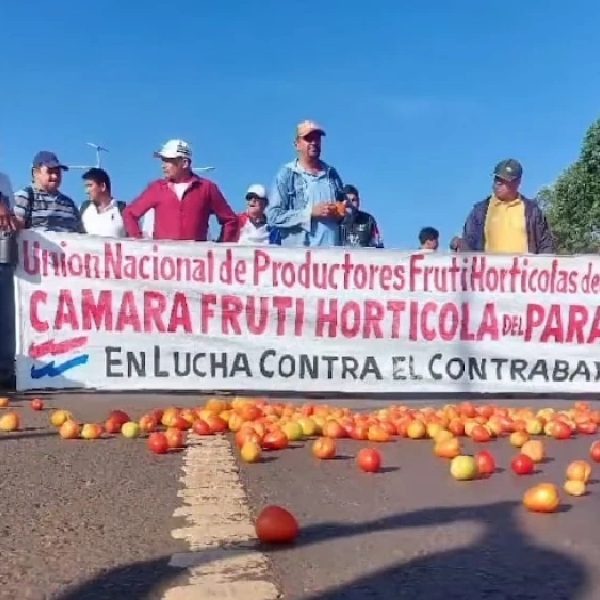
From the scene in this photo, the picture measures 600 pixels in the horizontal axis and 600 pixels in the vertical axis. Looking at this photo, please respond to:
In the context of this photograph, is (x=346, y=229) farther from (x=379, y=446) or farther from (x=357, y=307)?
(x=379, y=446)

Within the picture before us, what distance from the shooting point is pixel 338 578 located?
2.98 meters

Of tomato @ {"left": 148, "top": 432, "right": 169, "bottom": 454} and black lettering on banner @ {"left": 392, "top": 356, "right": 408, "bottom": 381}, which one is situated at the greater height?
black lettering on banner @ {"left": 392, "top": 356, "right": 408, "bottom": 381}

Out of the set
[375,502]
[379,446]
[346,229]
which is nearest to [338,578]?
[375,502]

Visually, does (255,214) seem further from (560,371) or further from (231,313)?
(560,371)

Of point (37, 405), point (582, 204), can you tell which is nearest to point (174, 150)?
point (37, 405)

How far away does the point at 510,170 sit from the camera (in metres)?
8.63

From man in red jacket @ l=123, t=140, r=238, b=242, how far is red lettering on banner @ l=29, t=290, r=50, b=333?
1.19 m

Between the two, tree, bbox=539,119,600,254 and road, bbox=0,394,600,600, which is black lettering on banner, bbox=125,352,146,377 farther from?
tree, bbox=539,119,600,254

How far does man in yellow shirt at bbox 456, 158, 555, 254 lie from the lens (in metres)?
8.69

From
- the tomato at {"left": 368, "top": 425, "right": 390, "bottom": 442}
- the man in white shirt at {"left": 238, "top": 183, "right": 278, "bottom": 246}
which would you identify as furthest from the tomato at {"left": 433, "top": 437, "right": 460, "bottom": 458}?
the man in white shirt at {"left": 238, "top": 183, "right": 278, "bottom": 246}

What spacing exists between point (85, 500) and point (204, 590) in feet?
4.72

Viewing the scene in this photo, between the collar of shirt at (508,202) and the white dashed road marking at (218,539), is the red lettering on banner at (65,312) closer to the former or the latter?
the white dashed road marking at (218,539)

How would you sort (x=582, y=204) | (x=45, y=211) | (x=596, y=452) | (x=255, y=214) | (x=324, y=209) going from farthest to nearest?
(x=582, y=204) → (x=255, y=214) → (x=45, y=211) → (x=324, y=209) → (x=596, y=452)

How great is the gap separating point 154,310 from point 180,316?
23 cm
